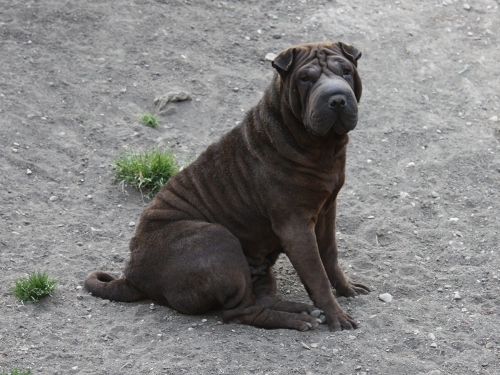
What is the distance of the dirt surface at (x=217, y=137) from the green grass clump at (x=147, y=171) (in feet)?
0.39

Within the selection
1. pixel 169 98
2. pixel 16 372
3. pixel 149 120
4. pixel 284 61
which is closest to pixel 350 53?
pixel 284 61

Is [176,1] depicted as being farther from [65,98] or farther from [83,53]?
[65,98]

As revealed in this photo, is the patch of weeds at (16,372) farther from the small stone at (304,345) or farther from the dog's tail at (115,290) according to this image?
the small stone at (304,345)

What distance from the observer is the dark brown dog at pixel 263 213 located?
5.65m

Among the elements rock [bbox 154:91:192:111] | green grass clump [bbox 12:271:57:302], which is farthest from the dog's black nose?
rock [bbox 154:91:192:111]

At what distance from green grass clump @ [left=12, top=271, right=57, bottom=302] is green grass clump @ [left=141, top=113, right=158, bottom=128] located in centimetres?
287

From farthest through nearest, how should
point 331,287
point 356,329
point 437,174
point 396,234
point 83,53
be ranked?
point 83,53
point 437,174
point 396,234
point 331,287
point 356,329

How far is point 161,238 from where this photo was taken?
6000 millimetres

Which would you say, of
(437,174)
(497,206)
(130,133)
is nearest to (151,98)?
(130,133)

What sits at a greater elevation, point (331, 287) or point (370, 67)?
point (370, 67)

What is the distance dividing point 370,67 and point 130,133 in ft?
9.64

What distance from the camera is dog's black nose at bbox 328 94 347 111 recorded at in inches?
211

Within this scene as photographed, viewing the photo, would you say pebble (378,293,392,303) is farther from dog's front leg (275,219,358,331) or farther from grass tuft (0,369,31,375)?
grass tuft (0,369,31,375)

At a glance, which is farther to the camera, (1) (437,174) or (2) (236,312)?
(1) (437,174)
